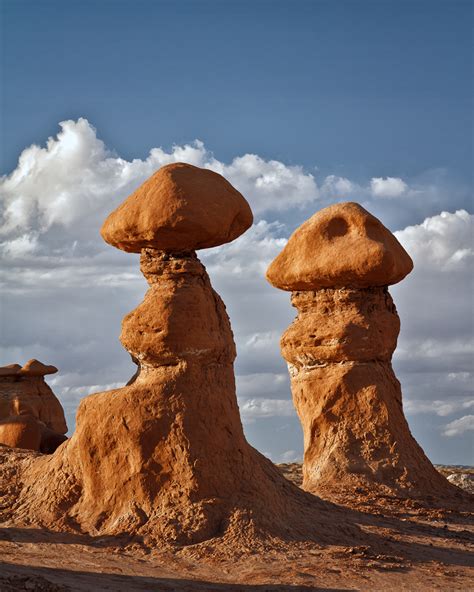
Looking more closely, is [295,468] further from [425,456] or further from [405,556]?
[405,556]

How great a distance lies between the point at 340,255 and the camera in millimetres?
18828

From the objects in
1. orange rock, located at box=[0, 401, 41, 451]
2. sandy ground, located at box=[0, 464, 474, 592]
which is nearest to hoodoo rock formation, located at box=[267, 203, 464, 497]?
sandy ground, located at box=[0, 464, 474, 592]

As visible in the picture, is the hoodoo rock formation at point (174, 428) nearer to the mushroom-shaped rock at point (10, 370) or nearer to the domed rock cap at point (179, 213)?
the domed rock cap at point (179, 213)

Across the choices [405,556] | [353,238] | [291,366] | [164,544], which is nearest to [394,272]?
[353,238]

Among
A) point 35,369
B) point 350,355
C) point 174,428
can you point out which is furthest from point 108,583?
point 35,369

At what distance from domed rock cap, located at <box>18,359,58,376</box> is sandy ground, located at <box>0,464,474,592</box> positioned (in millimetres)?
18832

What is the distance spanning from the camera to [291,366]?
19797mm

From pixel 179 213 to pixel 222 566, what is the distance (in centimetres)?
507

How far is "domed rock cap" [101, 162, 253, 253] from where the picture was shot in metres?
13.9

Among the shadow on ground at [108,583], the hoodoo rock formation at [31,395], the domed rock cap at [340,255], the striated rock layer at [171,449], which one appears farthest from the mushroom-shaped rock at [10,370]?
the shadow on ground at [108,583]

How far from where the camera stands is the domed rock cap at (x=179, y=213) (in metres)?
13.9

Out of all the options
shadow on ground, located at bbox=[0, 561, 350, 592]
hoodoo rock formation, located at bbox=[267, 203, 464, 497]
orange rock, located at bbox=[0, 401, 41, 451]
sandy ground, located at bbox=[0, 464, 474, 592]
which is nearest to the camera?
shadow on ground, located at bbox=[0, 561, 350, 592]

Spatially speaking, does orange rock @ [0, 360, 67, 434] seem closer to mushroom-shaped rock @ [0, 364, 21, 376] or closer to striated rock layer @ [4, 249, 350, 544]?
mushroom-shaped rock @ [0, 364, 21, 376]

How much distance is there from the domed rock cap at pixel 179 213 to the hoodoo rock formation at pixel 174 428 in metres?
0.02
